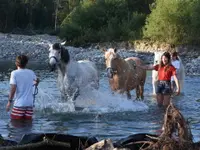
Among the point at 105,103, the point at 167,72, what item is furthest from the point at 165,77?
the point at 105,103

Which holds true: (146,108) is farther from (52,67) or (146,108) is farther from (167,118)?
(167,118)

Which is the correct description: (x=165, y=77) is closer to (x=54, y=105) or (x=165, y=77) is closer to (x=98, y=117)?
(x=98, y=117)

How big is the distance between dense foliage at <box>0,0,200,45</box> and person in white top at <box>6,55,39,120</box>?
4740 centimetres

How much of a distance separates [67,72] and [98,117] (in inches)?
66.3

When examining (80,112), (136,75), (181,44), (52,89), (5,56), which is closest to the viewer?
(80,112)

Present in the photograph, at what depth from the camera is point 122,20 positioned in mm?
70062

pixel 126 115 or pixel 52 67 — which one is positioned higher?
pixel 52 67

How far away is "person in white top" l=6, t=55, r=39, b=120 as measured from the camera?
10.6 meters

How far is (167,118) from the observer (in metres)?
6.04

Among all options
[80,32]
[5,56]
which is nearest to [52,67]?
[5,56]

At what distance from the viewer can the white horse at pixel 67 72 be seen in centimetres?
1354

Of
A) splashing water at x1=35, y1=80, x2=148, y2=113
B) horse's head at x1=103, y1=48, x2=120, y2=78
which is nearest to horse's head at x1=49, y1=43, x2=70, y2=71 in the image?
splashing water at x1=35, y1=80, x2=148, y2=113

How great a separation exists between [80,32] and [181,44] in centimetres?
1739

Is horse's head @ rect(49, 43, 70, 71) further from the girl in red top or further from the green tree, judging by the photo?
the green tree
